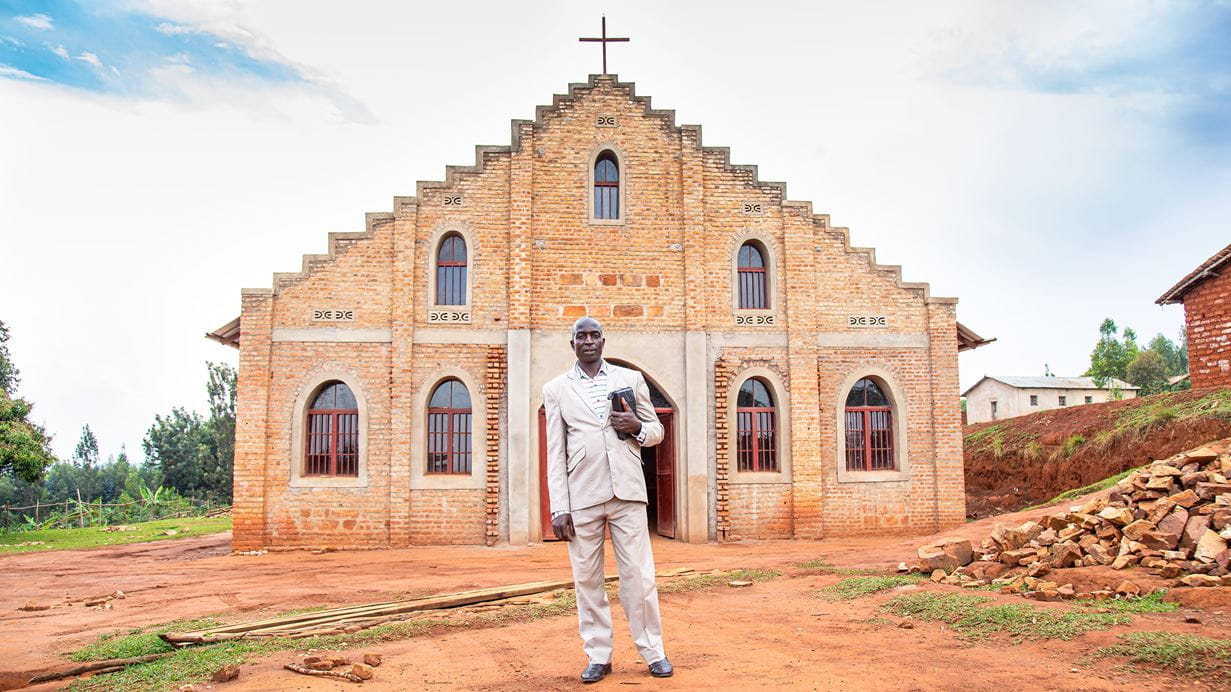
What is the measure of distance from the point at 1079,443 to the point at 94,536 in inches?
945

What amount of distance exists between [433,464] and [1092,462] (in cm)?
1423

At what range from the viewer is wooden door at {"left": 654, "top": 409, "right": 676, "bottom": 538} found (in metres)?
16.3

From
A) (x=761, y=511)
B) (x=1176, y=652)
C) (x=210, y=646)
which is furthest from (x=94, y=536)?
(x=1176, y=652)

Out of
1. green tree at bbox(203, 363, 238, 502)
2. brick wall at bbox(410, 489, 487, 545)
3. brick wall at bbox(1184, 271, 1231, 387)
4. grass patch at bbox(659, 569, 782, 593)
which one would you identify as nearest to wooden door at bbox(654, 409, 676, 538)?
brick wall at bbox(410, 489, 487, 545)

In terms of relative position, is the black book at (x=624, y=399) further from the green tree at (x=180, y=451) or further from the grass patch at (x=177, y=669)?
the green tree at (x=180, y=451)

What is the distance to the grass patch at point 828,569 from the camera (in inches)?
411

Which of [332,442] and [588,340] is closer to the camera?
[588,340]

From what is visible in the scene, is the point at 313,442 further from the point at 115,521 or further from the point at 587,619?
the point at 115,521

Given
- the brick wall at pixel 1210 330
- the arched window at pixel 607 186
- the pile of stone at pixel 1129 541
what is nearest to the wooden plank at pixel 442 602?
the pile of stone at pixel 1129 541

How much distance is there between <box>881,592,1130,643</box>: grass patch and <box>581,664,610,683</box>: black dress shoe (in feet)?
9.27

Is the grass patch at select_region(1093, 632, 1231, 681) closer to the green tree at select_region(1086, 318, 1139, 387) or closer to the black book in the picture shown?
the black book

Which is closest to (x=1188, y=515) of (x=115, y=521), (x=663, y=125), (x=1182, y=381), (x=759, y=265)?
(x=759, y=265)

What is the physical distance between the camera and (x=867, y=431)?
1667cm

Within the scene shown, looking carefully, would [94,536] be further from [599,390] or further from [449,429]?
[599,390]
